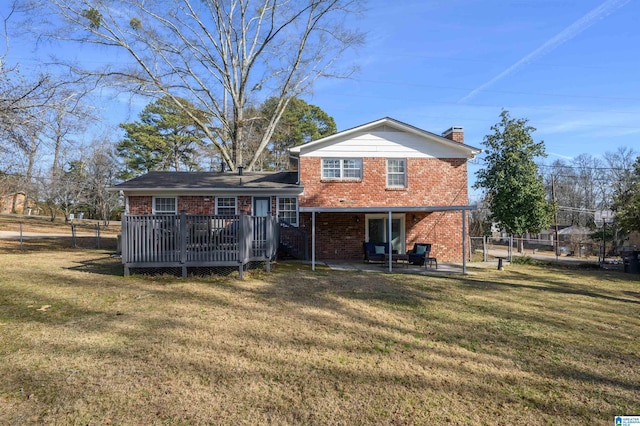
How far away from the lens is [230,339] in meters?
5.14

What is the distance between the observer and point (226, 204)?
15758mm

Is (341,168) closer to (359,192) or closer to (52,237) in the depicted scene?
(359,192)

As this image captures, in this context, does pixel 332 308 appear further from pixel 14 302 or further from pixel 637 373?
pixel 14 302

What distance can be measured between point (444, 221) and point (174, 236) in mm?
11700

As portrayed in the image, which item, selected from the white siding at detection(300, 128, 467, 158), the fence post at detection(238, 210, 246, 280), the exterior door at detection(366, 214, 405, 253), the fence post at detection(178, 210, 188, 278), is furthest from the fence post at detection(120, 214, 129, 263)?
the exterior door at detection(366, 214, 405, 253)

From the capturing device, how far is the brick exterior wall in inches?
623

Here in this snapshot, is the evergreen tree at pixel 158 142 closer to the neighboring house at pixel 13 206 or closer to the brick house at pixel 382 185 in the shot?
the neighboring house at pixel 13 206

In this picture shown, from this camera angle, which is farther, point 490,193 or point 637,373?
point 490,193

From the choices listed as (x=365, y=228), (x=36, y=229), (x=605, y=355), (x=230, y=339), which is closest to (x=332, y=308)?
(x=230, y=339)

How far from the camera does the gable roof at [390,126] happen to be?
51.3ft

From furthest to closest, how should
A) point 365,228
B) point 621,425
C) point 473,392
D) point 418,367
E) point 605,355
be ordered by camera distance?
point 365,228
point 605,355
point 418,367
point 473,392
point 621,425

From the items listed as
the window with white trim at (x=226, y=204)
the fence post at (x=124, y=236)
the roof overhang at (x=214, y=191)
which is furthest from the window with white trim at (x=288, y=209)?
the fence post at (x=124, y=236)

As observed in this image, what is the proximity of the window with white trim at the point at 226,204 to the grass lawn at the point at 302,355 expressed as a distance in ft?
23.7

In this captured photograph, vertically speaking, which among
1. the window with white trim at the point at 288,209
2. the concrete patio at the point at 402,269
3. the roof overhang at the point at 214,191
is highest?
the roof overhang at the point at 214,191
